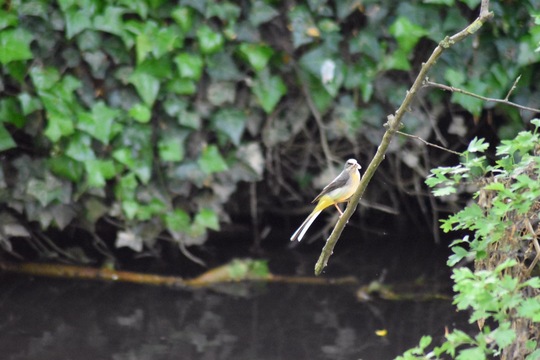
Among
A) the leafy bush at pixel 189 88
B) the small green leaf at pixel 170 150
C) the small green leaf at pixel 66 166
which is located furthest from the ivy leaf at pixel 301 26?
the small green leaf at pixel 66 166

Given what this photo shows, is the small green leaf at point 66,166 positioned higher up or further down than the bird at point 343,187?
further down

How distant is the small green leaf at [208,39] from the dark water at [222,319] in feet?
4.90

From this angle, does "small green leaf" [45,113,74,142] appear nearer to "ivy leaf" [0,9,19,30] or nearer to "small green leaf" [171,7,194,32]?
"ivy leaf" [0,9,19,30]

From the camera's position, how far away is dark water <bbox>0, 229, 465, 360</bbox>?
4234 mm

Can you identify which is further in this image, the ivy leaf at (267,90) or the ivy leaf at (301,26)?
the ivy leaf at (267,90)

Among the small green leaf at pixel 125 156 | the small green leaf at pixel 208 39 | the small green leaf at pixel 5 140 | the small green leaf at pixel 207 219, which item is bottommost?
the small green leaf at pixel 207 219

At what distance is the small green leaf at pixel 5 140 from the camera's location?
4.40 meters

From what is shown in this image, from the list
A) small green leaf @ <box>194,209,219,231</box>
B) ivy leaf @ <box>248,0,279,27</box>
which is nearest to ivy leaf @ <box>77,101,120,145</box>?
small green leaf @ <box>194,209,219,231</box>

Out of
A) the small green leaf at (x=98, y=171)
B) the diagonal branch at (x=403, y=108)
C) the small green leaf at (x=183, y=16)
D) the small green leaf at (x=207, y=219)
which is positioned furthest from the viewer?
the small green leaf at (x=207, y=219)

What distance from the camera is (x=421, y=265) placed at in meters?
5.32

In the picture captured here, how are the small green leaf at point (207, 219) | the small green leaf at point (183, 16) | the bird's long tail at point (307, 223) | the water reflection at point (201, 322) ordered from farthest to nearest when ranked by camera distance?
the small green leaf at point (207, 219) < the small green leaf at point (183, 16) < the water reflection at point (201, 322) < the bird's long tail at point (307, 223)

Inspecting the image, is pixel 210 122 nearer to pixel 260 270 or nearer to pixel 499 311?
pixel 260 270

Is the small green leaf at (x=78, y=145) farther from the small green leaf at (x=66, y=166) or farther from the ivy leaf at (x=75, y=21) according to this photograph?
the ivy leaf at (x=75, y=21)

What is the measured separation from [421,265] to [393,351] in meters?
1.19
